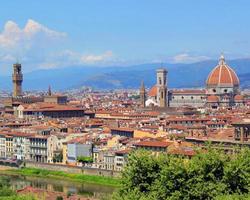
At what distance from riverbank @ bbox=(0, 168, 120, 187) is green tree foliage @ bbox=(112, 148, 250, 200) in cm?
1713

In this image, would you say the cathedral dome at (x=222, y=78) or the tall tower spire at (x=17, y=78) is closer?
the tall tower spire at (x=17, y=78)

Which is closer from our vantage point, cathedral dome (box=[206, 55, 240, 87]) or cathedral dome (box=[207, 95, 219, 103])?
cathedral dome (box=[207, 95, 219, 103])

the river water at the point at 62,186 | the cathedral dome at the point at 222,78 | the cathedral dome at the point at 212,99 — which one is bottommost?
the river water at the point at 62,186

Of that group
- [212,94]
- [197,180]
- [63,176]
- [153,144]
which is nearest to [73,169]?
[63,176]

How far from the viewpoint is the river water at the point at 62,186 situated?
41.2 m

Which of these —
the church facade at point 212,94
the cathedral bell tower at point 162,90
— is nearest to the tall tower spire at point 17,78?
the church facade at point 212,94

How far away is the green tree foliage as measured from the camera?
22.9 m

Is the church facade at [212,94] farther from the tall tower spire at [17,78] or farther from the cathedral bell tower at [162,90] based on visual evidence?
the tall tower spire at [17,78]

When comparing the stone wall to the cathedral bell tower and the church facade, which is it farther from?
the cathedral bell tower

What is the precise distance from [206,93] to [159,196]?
8290 centimetres

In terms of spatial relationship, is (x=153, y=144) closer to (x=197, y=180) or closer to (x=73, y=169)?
(x=73, y=169)

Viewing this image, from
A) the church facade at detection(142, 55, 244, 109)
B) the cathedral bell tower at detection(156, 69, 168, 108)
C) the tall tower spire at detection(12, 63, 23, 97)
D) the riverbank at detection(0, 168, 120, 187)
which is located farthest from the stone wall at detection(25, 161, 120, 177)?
the tall tower spire at detection(12, 63, 23, 97)

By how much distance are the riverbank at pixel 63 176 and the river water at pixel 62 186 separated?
0.43 metres

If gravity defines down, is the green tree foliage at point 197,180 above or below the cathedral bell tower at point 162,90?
below
